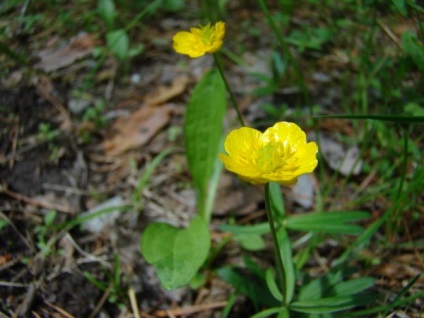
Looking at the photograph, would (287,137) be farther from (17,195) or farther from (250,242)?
(17,195)

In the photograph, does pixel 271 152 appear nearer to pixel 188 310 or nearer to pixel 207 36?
pixel 207 36

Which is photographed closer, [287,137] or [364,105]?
[287,137]

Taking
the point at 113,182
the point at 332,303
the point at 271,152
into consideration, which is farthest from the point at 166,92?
the point at 332,303

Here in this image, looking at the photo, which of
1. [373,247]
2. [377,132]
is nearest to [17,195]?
[373,247]

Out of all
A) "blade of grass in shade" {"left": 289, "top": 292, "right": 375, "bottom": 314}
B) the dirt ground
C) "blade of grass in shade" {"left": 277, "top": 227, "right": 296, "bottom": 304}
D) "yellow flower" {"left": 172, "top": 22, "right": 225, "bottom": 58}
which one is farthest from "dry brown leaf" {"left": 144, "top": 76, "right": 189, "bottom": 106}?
"blade of grass in shade" {"left": 289, "top": 292, "right": 375, "bottom": 314}

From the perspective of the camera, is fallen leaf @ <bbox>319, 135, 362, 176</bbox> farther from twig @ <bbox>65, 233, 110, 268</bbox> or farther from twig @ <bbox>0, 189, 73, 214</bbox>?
twig @ <bbox>0, 189, 73, 214</bbox>

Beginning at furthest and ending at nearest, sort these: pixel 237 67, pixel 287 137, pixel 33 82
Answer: pixel 237 67
pixel 33 82
pixel 287 137

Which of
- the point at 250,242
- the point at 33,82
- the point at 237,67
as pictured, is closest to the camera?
the point at 250,242

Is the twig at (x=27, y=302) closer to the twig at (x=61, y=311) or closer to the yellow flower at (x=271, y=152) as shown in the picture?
the twig at (x=61, y=311)

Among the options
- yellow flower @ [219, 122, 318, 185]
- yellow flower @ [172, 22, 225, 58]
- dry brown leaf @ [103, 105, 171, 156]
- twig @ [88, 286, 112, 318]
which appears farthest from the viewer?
dry brown leaf @ [103, 105, 171, 156]
